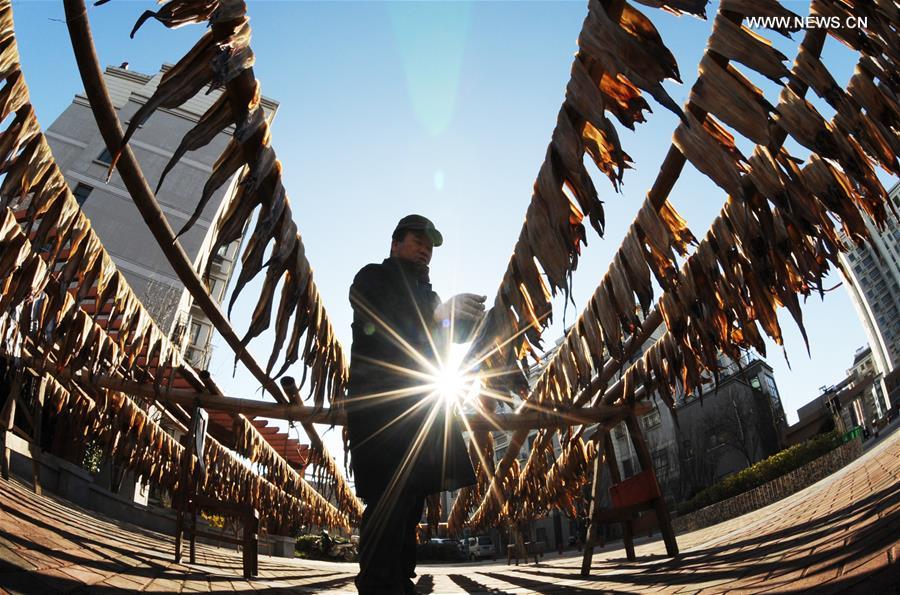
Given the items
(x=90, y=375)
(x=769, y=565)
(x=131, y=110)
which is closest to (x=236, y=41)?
(x=769, y=565)

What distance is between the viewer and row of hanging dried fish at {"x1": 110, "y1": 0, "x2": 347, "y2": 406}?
Answer: 1225mm

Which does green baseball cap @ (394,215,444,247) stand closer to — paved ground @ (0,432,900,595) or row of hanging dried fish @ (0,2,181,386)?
row of hanging dried fish @ (0,2,181,386)

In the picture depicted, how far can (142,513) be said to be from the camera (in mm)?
8117

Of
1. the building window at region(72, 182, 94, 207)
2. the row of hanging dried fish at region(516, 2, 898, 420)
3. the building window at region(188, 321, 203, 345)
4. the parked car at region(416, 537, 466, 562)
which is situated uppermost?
the building window at region(72, 182, 94, 207)

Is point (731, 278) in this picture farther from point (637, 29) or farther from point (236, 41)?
point (236, 41)

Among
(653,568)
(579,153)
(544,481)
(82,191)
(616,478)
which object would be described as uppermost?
(82,191)

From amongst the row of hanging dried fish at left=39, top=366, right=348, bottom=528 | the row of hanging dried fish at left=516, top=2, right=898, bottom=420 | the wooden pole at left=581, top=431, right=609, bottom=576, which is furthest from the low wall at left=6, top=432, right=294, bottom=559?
the row of hanging dried fish at left=516, top=2, right=898, bottom=420

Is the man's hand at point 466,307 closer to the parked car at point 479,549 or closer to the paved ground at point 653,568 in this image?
the paved ground at point 653,568

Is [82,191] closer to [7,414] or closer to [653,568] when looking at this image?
[7,414]

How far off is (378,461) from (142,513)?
832 cm

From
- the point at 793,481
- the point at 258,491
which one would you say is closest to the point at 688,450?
the point at 793,481

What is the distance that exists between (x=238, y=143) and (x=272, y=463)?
6456 millimetres

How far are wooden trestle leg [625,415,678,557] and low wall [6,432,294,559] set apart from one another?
194 inches

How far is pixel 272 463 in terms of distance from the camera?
22.5 feet
